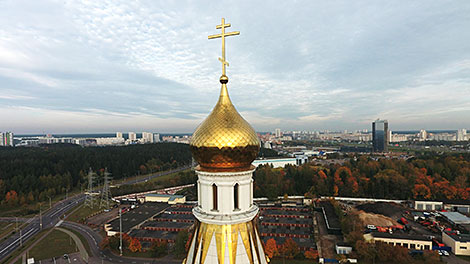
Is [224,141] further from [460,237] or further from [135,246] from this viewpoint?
[460,237]

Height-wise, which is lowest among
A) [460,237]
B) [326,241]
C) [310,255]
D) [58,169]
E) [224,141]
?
[326,241]

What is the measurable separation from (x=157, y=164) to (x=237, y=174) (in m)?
74.6

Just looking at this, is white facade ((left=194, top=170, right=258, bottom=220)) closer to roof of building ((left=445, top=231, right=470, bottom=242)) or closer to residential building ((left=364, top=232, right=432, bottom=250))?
residential building ((left=364, top=232, right=432, bottom=250))

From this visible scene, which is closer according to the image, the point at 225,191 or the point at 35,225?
the point at 225,191

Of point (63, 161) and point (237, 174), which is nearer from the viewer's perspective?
point (237, 174)

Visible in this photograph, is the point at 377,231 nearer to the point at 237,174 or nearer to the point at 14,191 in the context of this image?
the point at 237,174

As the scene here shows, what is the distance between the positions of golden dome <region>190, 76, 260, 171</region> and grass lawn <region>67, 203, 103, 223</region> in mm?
38026

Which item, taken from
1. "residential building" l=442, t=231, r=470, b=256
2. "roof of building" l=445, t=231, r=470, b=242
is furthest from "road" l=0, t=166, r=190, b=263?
"roof of building" l=445, t=231, r=470, b=242

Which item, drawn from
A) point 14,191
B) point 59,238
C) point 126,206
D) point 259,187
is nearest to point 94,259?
point 59,238

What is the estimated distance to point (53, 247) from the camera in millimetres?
26953

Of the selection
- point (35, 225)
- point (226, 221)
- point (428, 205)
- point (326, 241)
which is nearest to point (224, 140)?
point (226, 221)

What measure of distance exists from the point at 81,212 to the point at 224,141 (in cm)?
4291

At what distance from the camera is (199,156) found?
632 centimetres

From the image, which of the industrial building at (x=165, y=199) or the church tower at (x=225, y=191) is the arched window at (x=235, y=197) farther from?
the industrial building at (x=165, y=199)
